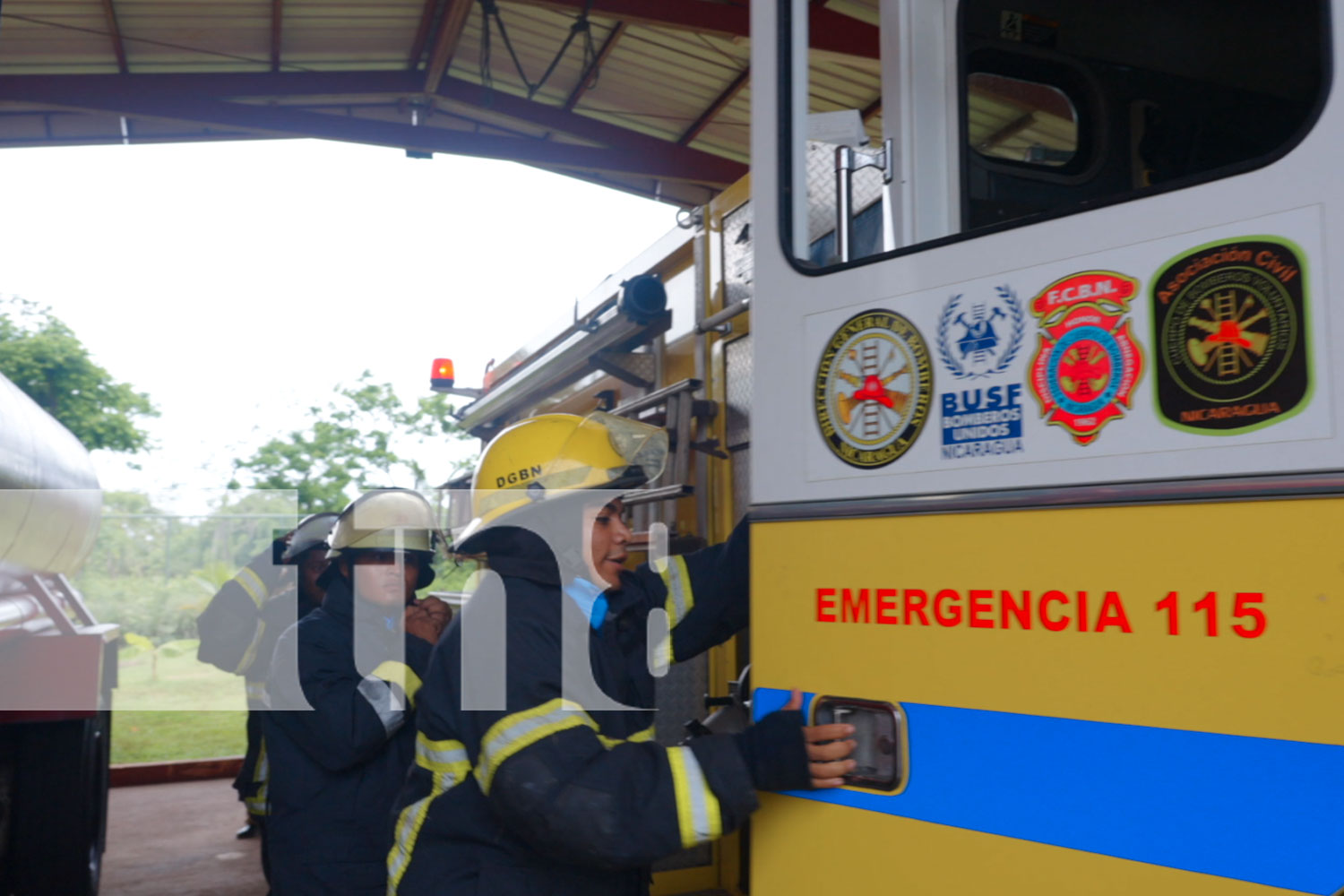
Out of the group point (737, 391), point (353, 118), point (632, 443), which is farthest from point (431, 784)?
point (353, 118)

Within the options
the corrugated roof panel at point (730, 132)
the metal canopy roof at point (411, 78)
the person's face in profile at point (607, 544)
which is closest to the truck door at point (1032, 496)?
the person's face in profile at point (607, 544)

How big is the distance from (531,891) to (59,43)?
34.7 ft

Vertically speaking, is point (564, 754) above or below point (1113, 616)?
below

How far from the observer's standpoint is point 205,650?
5.00 meters

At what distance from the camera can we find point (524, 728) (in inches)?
79.4

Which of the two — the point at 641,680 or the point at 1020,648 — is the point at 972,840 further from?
the point at 641,680

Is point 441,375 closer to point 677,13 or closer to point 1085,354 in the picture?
point 677,13

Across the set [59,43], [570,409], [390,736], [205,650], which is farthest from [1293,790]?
[59,43]

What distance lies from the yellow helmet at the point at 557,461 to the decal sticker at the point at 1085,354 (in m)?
1.11

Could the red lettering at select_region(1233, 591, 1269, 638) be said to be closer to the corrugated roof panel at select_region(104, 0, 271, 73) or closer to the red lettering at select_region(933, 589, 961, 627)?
the red lettering at select_region(933, 589, 961, 627)

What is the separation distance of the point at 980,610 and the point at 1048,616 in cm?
10

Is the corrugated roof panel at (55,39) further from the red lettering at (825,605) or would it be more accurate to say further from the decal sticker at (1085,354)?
the decal sticker at (1085,354)

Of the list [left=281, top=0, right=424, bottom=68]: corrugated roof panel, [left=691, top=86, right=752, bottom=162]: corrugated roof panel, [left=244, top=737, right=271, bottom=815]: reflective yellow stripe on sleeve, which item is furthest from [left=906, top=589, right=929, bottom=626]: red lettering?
[left=281, top=0, right=424, bottom=68]: corrugated roof panel

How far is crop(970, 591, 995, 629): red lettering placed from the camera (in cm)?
162
